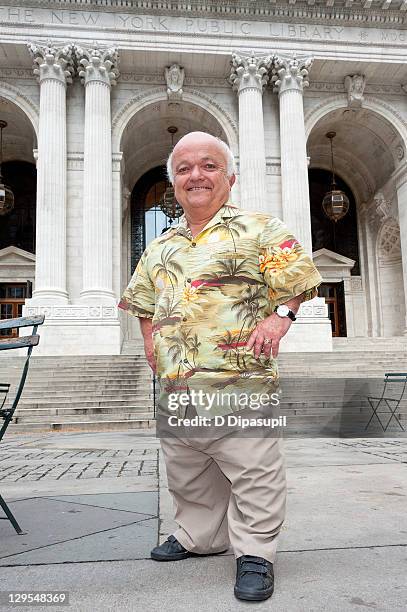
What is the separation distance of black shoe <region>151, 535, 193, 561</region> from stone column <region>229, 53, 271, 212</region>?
18.5m

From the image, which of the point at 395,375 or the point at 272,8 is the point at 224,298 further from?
the point at 272,8

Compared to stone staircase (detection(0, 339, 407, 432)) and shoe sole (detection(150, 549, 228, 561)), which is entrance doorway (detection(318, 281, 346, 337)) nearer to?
stone staircase (detection(0, 339, 407, 432))

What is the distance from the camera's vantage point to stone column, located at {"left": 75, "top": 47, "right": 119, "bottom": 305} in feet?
63.0

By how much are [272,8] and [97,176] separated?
921 cm

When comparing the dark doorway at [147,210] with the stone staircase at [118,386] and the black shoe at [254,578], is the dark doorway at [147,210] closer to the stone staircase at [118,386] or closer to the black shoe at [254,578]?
the stone staircase at [118,386]

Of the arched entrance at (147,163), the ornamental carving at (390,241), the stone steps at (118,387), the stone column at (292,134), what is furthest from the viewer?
the ornamental carving at (390,241)

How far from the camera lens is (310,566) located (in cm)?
220

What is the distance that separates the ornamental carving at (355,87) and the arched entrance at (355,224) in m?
2.12

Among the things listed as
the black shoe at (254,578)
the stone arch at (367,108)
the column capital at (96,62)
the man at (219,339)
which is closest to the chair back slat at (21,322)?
the man at (219,339)

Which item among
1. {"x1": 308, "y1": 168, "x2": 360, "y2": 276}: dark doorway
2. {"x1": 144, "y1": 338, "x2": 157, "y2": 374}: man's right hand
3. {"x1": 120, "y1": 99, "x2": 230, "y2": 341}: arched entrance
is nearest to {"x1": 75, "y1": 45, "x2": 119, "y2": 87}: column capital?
{"x1": 120, "y1": 99, "x2": 230, "y2": 341}: arched entrance

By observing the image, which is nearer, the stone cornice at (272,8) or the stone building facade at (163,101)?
the stone building facade at (163,101)

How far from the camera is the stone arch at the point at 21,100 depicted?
20.7 meters

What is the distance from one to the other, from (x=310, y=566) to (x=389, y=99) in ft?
79.2

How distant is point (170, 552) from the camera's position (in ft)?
7.68
